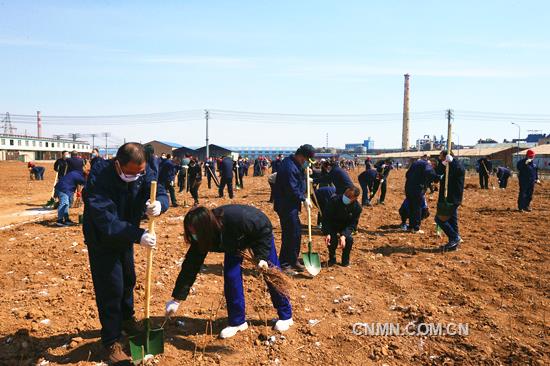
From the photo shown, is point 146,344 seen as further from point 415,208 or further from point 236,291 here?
point 415,208

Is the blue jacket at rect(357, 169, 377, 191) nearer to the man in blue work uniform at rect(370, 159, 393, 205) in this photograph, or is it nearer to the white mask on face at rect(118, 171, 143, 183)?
the man in blue work uniform at rect(370, 159, 393, 205)

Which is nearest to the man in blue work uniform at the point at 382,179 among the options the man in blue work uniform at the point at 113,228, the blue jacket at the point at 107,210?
the man in blue work uniform at the point at 113,228

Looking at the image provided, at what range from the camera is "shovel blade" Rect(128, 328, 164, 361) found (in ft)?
11.7

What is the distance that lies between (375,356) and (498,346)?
1.23m

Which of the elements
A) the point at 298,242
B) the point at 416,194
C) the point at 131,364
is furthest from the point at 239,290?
the point at 416,194

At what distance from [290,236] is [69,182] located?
660 cm

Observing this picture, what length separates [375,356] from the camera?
3949 mm

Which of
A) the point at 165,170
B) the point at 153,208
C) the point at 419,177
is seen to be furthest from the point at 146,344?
the point at 165,170

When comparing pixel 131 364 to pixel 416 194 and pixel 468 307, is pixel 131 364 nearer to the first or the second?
pixel 468 307

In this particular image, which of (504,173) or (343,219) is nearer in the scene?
(343,219)

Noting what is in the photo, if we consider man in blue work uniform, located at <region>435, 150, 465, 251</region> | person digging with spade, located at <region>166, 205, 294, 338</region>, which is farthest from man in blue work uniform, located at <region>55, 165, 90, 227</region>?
man in blue work uniform, located at <region>435, 150, 465, 251</region>

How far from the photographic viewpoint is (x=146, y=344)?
3.63 m

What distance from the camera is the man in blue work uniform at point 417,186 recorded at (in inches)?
364

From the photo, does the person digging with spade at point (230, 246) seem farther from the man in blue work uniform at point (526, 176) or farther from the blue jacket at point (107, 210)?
the man in blue work uniform at point (526, 176)
